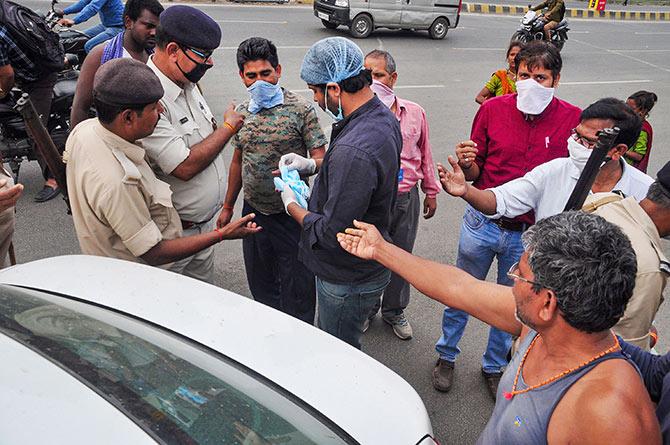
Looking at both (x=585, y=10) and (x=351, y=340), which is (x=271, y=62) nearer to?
(x=351, y=340)

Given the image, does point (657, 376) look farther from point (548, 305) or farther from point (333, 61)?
point (333, 61)

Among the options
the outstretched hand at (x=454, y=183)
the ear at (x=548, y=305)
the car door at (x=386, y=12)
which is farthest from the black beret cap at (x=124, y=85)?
the car door at (x=386, y=12)

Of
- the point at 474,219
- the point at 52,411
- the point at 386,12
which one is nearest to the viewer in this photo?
the point at 52,411

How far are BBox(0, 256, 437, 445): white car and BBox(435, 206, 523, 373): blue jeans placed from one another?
4.55 feet

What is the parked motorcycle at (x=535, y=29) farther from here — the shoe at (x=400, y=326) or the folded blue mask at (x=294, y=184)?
the folded blue mask at (x=294, y=184)

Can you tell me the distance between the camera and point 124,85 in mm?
2178

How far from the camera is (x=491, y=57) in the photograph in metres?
12.4

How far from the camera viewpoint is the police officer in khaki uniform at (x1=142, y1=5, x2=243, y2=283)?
258 centimetres

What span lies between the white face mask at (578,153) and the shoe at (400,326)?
1580mm

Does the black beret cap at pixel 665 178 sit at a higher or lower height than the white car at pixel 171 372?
higher

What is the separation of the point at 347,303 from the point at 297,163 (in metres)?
0.77

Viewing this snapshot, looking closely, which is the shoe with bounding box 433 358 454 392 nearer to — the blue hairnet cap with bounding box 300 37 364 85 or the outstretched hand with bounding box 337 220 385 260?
the outstretched hand with bounding box 337 220 385 260

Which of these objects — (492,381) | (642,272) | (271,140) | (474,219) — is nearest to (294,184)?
(271,140)

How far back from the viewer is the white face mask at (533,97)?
2.93 metres
